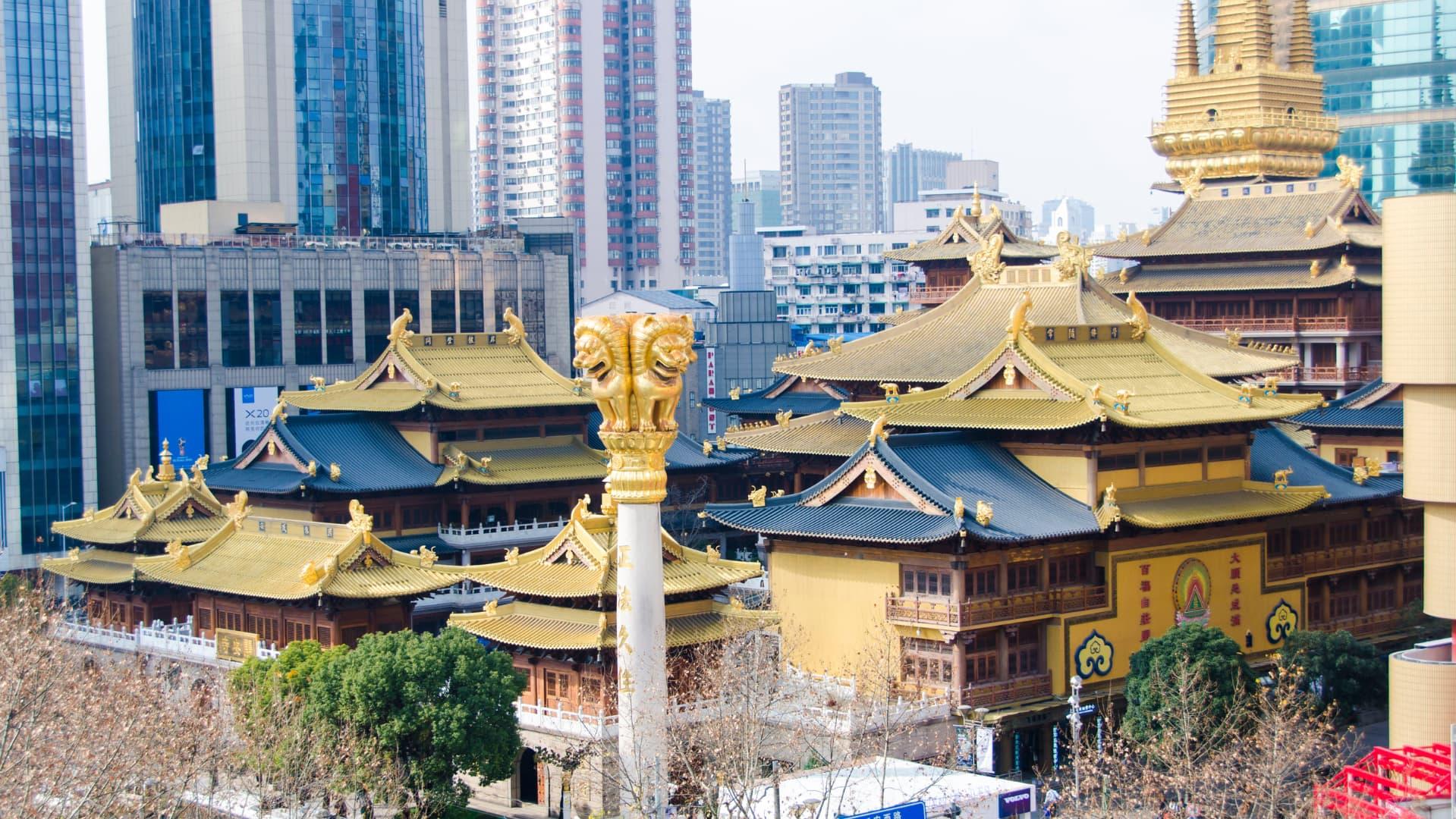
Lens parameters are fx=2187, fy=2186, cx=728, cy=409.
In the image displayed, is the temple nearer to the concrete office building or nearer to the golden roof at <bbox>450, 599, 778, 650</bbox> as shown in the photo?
the golden roof at <bbox>450, 599, 778, 650</bbox>

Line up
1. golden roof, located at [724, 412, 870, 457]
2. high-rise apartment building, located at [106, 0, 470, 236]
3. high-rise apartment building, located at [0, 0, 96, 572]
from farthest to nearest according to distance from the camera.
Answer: high-rise apartment building, located at [106, 0, 470, 236] → high-rise apartment building, located at [0, 0, 96, 572] → golden roof, located at [724, 412, 870, 457]

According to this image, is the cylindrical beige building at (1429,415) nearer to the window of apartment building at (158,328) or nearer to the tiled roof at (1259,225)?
the tiled roof at (1259,225)

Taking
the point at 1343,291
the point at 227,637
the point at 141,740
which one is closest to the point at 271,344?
the point at 227,637

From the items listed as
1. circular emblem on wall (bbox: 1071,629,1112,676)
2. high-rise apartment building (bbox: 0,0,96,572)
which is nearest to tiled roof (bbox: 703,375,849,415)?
circular emblem on wall (bbox: 1071,629,1112,676)

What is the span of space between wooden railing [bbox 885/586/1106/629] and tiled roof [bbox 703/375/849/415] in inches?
878

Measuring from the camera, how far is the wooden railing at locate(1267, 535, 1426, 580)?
204ft

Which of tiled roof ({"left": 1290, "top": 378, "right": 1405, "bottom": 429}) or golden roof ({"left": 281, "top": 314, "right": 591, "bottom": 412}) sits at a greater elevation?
golden roof ({"left": 281, "top": 314, "right": 591, "bottom": 412})

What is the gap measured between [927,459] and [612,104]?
421 feet

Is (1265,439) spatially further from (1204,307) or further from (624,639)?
(624,639)

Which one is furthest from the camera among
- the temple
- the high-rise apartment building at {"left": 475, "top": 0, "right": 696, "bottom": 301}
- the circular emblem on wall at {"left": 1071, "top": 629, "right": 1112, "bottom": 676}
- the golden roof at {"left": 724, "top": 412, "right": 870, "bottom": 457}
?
the high-rise apartment building at {"left": 475, "top": 0, "right": 696, "bottom": 301}

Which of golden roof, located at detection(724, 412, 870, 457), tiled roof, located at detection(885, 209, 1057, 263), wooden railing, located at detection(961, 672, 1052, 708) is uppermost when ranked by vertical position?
tiled roof, located at detection(885, 209, 1057, 263)

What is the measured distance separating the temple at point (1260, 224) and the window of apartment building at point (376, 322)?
3453 centimetres

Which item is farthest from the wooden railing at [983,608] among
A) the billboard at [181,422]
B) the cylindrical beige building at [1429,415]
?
the billboard at [181,422]

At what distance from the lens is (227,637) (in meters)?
61.4
